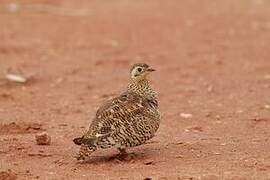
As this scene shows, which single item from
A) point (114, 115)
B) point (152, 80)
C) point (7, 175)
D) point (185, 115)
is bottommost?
point (7, 175)

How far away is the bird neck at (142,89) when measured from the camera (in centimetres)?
868

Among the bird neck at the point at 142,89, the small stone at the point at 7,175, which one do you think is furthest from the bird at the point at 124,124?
the small stone at the point at 7,175

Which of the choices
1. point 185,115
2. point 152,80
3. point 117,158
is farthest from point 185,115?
point 152,80

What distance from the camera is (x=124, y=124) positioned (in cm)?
821

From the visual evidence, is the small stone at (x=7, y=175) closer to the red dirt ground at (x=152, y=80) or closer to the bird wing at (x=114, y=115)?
the red dirt ground at (x=152, y=80)

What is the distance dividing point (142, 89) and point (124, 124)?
609mm

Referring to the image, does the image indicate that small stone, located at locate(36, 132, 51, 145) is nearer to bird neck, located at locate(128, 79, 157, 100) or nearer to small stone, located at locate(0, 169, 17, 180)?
bird neck, located at locate(128, 79, 157, 100)

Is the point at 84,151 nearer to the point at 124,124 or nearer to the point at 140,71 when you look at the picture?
the point at 124,124

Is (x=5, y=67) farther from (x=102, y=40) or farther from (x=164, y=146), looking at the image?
(x=164, y=146)

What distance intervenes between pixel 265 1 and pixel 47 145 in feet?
44.2

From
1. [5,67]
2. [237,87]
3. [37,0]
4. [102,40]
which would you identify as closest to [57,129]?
[237,87]

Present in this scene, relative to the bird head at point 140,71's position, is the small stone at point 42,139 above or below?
below

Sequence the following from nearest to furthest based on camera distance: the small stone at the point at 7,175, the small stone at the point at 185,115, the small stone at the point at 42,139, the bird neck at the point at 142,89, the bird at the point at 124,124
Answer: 1. the small stone at the point at 7,175
2. the bird at the point at 124,124
3. the bird neck at the point at 142,89
4. the small stone at the point at 42,139
5. the small stone at the point at 185,115

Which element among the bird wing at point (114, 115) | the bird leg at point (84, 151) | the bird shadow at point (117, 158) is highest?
the bird wing at point (114, 115)
